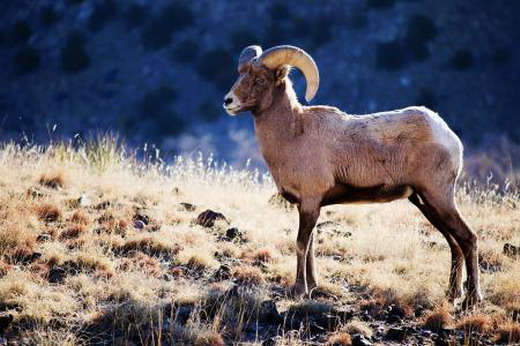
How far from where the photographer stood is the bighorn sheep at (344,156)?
818 cm

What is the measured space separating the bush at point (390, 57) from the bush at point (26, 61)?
2053 centimetres

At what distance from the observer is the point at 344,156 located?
8.36 meters

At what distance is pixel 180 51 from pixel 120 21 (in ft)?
16.7

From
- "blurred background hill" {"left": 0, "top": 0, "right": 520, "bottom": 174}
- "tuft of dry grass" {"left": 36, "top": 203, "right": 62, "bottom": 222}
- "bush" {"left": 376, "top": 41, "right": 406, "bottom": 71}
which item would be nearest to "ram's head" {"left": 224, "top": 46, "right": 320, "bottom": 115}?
"tuft of dry grass" {"left": 36, "top": 203, "right": 62, "bottom": 222}

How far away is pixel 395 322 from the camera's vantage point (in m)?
7.71

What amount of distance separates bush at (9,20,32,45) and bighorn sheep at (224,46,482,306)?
4251 cm

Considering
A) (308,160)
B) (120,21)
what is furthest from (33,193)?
(120,21)

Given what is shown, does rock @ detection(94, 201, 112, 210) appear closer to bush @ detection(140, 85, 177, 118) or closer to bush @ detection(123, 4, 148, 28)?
bush @ detection(140, 85, 177, 118)

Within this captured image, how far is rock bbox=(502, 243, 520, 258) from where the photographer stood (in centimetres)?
982

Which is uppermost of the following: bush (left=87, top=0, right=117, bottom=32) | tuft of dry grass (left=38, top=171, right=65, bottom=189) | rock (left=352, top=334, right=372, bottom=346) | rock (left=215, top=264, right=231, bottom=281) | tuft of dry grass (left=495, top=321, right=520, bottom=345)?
bush (left=87, top=0, right=117, bottom=32)

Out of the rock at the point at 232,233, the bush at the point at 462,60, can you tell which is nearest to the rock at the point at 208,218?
the rock at the point at 232,233

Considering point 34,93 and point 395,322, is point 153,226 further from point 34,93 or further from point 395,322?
point 34,93

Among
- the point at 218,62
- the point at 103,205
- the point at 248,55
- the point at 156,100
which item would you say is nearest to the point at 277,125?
the point at 248,55

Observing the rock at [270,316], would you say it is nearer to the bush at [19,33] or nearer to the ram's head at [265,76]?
the ram's head at [265,76]
